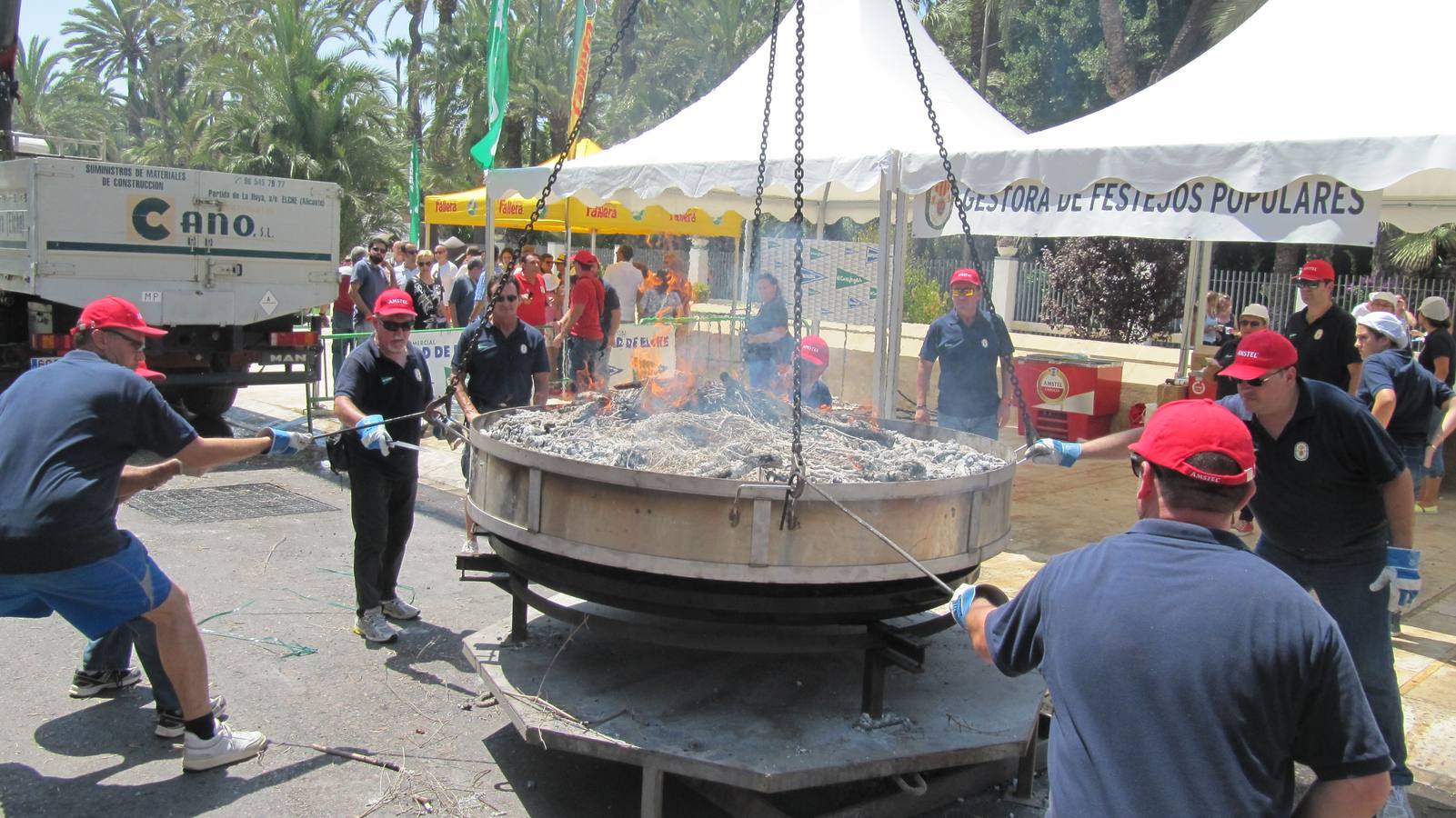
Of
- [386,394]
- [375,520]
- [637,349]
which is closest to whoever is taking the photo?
[375,520]

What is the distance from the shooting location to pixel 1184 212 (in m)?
6.26

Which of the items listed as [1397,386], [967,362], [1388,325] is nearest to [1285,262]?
[1397,386]

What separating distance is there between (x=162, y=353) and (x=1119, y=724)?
946 cm

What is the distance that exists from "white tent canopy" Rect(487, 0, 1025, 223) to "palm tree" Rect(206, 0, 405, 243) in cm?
1926

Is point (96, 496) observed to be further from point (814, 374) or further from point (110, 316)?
point (814, 374)

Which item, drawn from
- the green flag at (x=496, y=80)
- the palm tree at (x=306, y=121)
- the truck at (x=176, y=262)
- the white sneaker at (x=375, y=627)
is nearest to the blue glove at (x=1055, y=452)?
the white sneaker at (x=375, y=627)

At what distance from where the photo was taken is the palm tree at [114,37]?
48.8m

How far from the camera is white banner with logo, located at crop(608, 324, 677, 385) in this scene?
1211 centimetres

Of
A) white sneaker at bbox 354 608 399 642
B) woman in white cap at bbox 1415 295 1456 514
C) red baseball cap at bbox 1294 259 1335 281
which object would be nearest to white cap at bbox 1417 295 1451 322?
woman in white cap at bbox 1415 295 1456 514

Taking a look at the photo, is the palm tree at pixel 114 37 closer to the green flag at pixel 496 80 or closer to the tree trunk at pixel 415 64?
the tree trunk at pixel 415 64

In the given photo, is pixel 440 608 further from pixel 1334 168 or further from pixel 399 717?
pixel 1334 168

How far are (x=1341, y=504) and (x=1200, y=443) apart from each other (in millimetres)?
1884

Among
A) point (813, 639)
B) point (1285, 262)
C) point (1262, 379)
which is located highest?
point (1285, 262)

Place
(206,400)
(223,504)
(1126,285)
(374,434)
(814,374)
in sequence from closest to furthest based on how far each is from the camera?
(374,434) → (814,374) → (223,504) → (206,400) → (1126,285)
